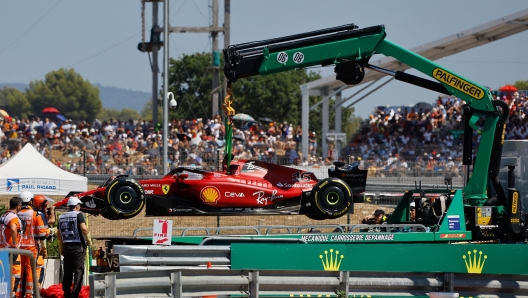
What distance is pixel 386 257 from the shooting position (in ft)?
34.4

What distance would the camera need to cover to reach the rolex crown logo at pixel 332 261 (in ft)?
34.2

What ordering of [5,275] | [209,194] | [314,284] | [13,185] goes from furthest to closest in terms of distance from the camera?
[13,185]
[209,194]
[314,284]
[5,275]

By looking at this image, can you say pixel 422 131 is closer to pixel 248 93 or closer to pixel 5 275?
pixel 5 275

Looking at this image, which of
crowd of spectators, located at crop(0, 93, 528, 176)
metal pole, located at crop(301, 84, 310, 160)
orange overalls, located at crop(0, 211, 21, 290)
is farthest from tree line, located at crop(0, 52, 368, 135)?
orange overalls, located at crop(0, 211, 21, 290)

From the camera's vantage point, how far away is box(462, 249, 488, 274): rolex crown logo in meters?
10.4

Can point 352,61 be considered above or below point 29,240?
above

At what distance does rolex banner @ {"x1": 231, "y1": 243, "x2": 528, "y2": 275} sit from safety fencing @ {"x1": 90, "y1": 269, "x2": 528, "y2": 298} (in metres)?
0.12

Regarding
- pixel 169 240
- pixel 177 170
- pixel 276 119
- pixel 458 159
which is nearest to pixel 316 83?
pixel 458 159

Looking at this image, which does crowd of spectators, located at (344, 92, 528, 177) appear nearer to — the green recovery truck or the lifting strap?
the green recovery truck

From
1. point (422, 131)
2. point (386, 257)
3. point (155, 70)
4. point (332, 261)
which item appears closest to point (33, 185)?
point (332, 261)

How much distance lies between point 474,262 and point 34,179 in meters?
11.0

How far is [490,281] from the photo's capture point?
33.9 ft

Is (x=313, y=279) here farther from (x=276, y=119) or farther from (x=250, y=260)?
(x=276, y=119)

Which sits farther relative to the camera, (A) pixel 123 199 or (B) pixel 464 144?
(A) pixel 123 199
